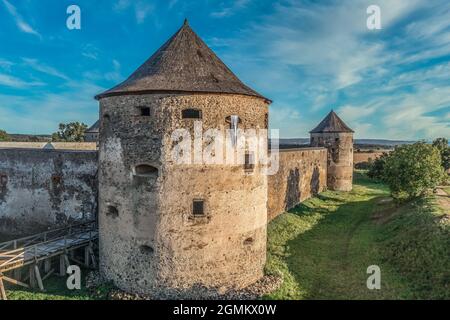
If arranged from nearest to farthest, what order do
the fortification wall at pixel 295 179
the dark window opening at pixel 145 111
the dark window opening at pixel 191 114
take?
the dark window opening at pixel 191 114, the dark window opening at pixel 145 111, the fortification wall at pixel 295 179

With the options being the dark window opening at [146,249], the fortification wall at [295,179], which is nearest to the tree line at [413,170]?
the fortification wall at [295,179]

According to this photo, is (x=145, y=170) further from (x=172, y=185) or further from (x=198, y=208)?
(x=198, y=208)

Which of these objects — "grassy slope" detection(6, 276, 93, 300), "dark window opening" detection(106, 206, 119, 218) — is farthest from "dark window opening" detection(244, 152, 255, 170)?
"grassy slope" detection(6, 276, 93, 300)

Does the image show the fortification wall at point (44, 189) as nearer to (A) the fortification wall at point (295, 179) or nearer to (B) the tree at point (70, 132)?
(A) the fortification wall at point (295, 179)

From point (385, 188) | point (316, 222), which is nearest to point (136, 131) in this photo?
point (316, 222)

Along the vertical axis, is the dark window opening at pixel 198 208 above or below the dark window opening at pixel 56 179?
below

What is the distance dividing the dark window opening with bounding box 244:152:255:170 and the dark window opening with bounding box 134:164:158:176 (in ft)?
11.7

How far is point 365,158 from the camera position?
60.3m

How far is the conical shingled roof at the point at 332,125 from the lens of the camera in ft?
130

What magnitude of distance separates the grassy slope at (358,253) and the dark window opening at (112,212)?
6.94m

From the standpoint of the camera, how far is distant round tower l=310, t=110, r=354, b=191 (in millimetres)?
39188

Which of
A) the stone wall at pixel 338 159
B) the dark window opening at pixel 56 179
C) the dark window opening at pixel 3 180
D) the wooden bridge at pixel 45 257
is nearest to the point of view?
the wooden bridge at pixel 45 257

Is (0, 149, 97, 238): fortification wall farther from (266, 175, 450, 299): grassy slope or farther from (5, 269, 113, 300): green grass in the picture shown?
(266, 175, 450, 299): grassy slope
